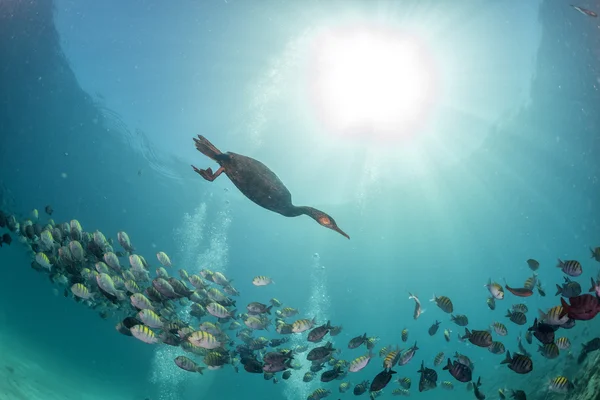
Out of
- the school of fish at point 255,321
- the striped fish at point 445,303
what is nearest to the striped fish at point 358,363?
the school of fish at point 255,321

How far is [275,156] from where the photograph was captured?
2919 cm

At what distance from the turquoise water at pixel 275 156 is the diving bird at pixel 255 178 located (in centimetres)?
1575

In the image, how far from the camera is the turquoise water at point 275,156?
1842 cm

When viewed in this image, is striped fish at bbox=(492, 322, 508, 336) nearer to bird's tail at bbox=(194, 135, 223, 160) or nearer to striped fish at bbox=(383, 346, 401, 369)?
striped fish at bbox=(383, 346, 401, 369)

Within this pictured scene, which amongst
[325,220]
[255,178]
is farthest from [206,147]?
[325,220]

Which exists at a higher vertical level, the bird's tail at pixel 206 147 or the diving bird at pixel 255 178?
the bird's tail at pixel 206 147

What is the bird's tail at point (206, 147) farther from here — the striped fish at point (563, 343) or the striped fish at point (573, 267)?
the striped fish at point (563, 343)

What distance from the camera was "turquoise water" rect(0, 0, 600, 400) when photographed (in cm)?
1842

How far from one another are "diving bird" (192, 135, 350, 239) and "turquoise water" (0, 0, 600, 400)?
15746 millimetres

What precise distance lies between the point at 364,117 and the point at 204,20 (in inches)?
506

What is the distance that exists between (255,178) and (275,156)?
2610cm

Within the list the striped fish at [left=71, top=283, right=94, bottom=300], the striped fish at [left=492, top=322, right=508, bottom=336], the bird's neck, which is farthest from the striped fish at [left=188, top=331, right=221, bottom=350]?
the striped fish at [left=492, top=322, right=508, bottom=336]

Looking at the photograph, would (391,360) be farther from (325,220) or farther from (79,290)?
(79,290)

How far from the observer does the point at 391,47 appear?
1881cm
